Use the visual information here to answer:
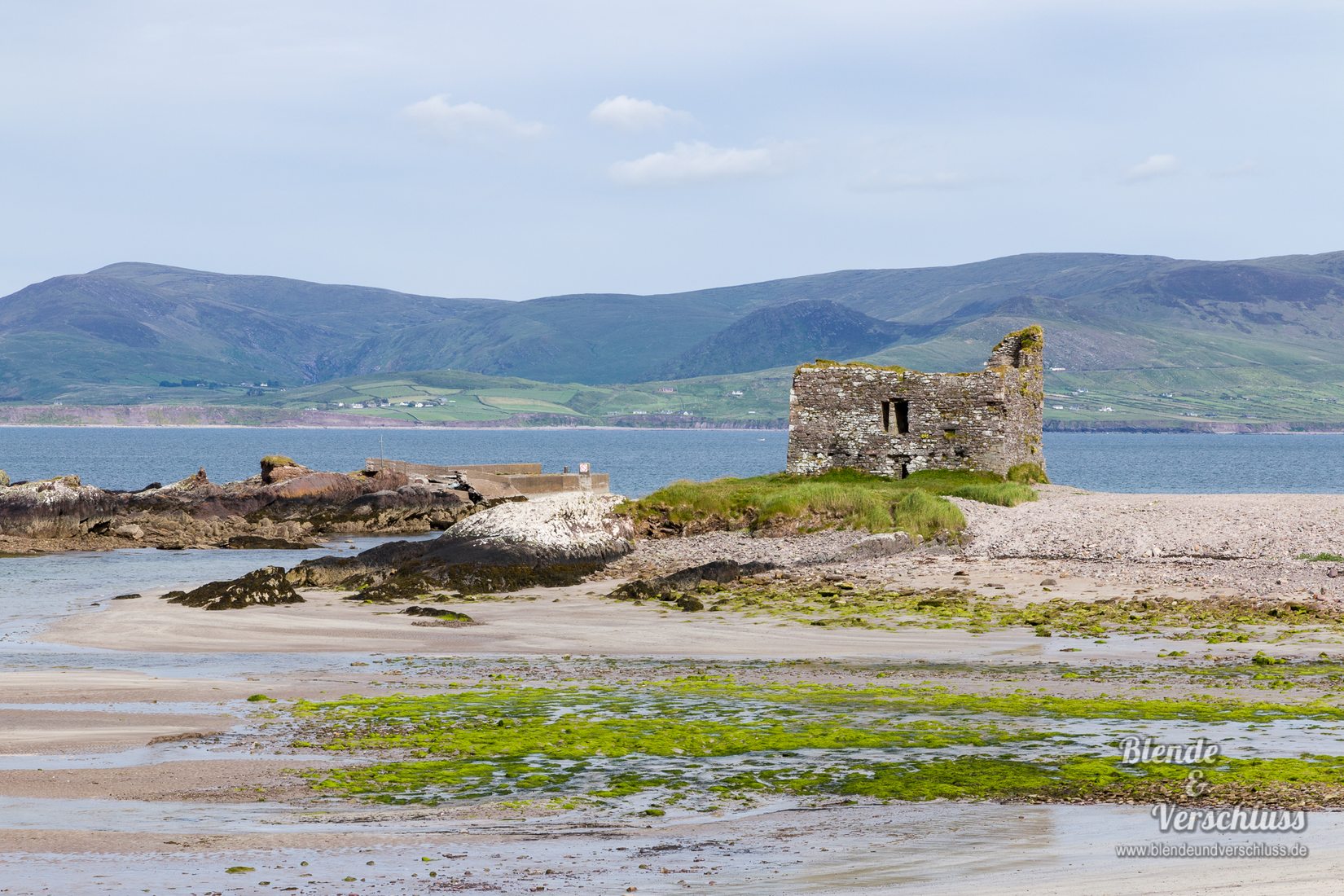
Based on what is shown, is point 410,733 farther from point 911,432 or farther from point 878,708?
point 911,432

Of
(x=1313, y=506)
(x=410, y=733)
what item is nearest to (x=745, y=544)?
(x=1313, y=506)

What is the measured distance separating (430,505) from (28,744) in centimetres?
4280

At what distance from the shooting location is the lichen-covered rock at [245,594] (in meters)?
27.4

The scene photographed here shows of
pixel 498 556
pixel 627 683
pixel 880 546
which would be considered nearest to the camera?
pixel 627 683

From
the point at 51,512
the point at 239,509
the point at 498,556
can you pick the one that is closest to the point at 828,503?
the point at 498,556

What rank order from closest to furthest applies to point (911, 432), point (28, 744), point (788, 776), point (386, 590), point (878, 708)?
point (788, 776) → point (28, 744) → point (878, 708) → point (386, 590) → point (911, 432)

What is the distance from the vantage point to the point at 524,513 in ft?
110

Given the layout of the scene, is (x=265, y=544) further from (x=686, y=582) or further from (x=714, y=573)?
(x=686, y=582)

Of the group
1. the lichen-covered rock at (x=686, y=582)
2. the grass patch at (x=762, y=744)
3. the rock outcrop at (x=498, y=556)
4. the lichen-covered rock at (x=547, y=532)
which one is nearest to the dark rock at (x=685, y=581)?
the lichen-covered rock at (x=686, y=582)

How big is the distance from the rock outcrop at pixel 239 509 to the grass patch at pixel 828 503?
15.5m

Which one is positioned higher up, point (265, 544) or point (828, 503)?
point (828, 503)

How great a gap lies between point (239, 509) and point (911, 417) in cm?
2754

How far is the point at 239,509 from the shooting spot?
54156 mm

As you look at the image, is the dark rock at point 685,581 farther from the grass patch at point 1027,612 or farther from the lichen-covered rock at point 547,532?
the lichen-covered rock at point 547,532
